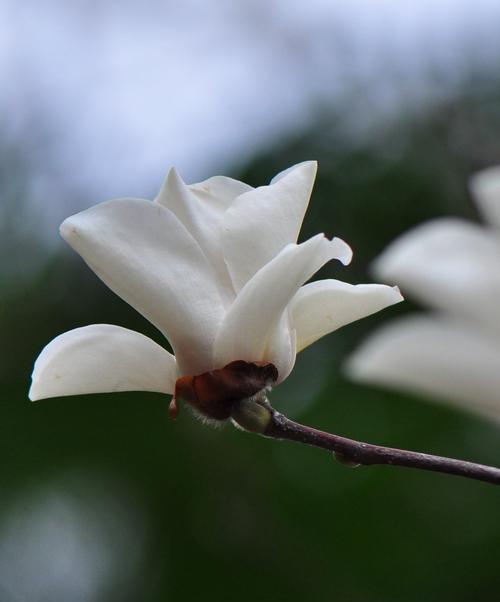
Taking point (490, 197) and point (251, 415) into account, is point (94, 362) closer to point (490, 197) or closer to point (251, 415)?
point (251, 415)

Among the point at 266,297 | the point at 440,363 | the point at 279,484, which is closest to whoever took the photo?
the point at 440,363

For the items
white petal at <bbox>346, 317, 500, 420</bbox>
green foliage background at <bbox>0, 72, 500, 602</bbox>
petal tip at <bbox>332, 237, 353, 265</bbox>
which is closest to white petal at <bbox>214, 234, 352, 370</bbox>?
petal tip at <bbox>332, 237, 353, 265</bbox>

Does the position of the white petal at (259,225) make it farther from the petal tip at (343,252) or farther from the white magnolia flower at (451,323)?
the white magnolia flower at (451,323)

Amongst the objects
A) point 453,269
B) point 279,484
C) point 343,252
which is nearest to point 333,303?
point 343,252

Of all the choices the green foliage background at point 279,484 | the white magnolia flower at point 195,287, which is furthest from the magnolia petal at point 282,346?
the green foliage background at point 279,484

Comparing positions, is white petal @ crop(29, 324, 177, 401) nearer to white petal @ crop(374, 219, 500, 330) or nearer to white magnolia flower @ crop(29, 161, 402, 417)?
white magnolia flower @ crop(29, 161, 402, 417)

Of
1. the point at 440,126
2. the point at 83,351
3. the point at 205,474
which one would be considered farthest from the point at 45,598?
the point at 440,126
